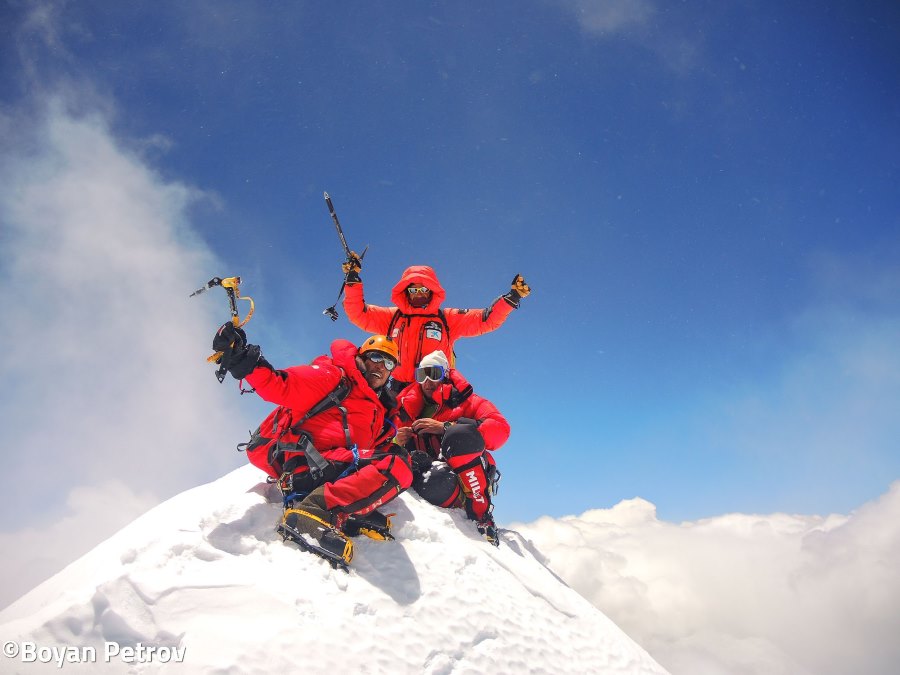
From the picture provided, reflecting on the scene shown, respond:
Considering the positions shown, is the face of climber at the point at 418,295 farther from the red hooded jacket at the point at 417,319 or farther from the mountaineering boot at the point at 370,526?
the mountaineering boot at the point at 370,526

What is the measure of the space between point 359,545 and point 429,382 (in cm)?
282

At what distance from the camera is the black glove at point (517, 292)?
9.86 m

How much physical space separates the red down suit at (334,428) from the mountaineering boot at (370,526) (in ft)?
1.18

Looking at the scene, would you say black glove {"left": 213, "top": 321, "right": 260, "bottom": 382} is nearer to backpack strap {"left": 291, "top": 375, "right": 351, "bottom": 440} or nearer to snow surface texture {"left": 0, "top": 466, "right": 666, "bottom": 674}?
backpack strap {"left": 291, "top": 375, "right": 351, "bottom": 440}

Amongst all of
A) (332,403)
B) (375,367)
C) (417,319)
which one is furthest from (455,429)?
(417,319)

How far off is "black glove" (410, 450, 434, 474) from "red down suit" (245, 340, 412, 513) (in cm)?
113

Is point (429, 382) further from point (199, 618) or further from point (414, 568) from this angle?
point (199, 618)

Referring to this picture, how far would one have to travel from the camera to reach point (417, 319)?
9.55 meters

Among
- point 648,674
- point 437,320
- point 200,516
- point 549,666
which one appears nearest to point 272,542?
point 200,516

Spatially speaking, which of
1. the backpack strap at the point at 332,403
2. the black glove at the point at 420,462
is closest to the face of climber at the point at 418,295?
the black glove at the point at 420,462

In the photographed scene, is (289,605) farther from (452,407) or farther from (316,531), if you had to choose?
(452,407)

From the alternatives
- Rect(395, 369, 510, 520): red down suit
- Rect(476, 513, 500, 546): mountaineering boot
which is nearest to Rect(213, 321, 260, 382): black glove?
Rect(395, 369, 510, 520): red down suit

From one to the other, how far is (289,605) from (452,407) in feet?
12.7

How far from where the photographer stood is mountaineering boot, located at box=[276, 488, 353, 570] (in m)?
4.73
